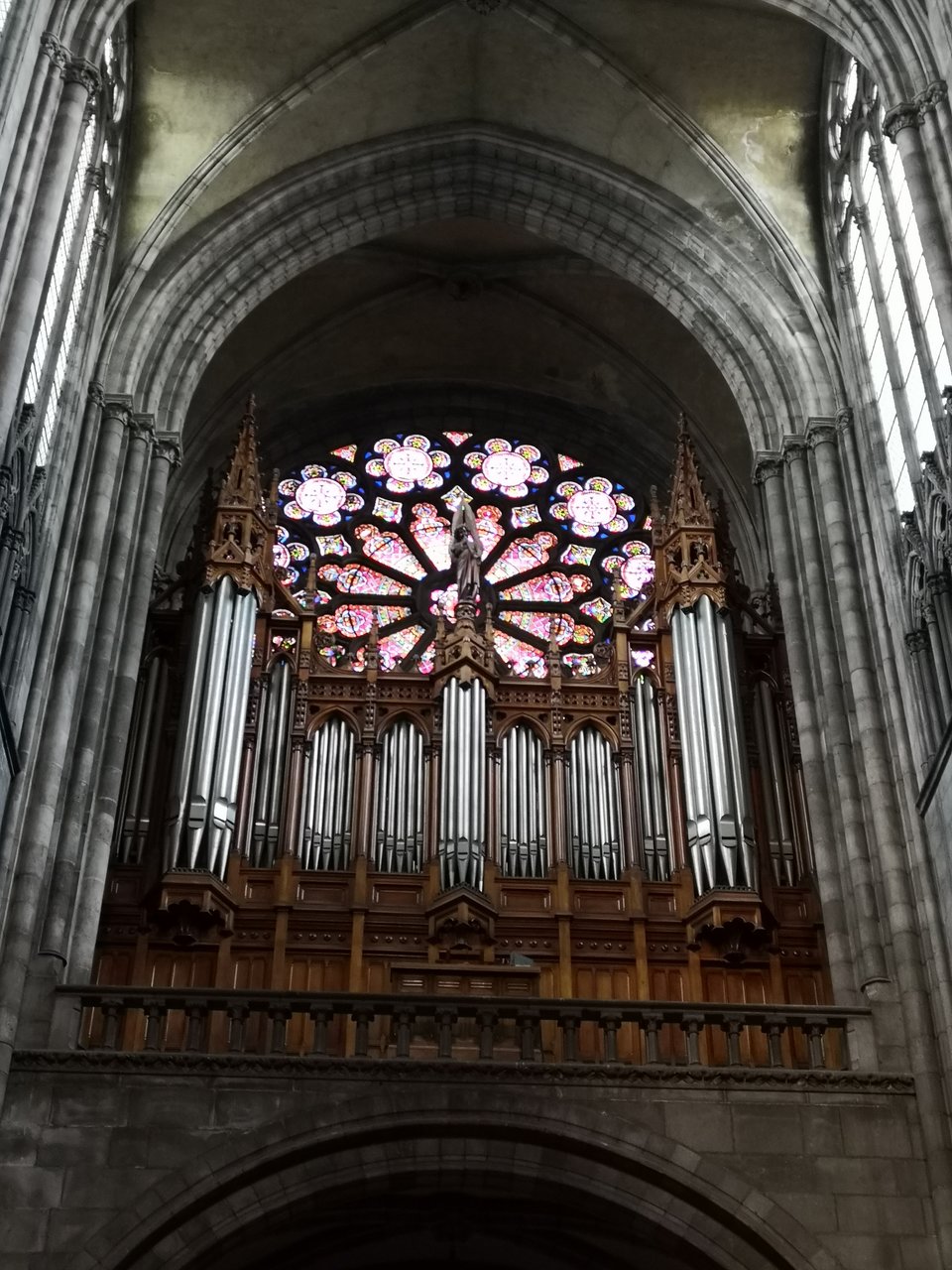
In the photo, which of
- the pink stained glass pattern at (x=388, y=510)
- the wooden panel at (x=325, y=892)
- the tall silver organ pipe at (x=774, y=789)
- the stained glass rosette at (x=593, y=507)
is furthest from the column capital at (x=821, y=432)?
the pink stained glass pattern at (x=388, y=510)

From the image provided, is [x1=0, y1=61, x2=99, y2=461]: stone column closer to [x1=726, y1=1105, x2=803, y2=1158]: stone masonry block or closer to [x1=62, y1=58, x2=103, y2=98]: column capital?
[x1=62, y1=58, x2=103, y2=98]: column capital

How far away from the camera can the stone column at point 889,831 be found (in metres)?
11.0

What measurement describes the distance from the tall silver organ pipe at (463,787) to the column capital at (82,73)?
19.2ft

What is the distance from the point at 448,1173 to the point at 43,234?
6.78 m

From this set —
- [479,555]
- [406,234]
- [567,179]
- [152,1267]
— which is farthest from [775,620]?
[152,1267]

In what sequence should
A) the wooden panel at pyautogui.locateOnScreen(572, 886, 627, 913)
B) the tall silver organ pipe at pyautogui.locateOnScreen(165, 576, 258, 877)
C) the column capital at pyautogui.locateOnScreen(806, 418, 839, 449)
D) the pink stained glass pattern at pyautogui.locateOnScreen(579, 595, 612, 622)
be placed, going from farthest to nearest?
1. the pink stained glass pattern at pyautogui.locateOnScreen(579, 595, 612, 622)
2. the column capital at pyautogui.locateOnScreen(806, 418, 839, 449)
3. the wooden panel at pyautogui.locateOnScreen(572, 886, 627, 913)
4. the tall silver organ pipe at pyautogui.locateOnScreen(165, 576, 258, 877)

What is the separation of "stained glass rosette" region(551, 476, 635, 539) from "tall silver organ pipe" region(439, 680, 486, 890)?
429 cm

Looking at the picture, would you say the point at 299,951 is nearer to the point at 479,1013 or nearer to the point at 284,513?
the point at 479,1013

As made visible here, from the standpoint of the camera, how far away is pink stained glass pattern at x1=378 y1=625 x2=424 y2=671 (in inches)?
698

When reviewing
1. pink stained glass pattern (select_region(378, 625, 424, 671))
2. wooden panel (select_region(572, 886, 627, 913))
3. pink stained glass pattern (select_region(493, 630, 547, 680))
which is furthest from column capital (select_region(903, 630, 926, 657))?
pink stained glass pattern (select_region(378, 625, 424, 671))

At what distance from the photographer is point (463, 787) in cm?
1477

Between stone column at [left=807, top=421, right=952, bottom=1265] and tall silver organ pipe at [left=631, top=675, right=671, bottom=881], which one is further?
tall silver organ pipe at [left=631, top=675, right=671, bottom=881]

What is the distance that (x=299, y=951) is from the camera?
14.1 m

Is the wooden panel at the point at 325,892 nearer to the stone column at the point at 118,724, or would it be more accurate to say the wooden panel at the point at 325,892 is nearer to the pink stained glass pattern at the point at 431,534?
the stone column at the point at 118,724
